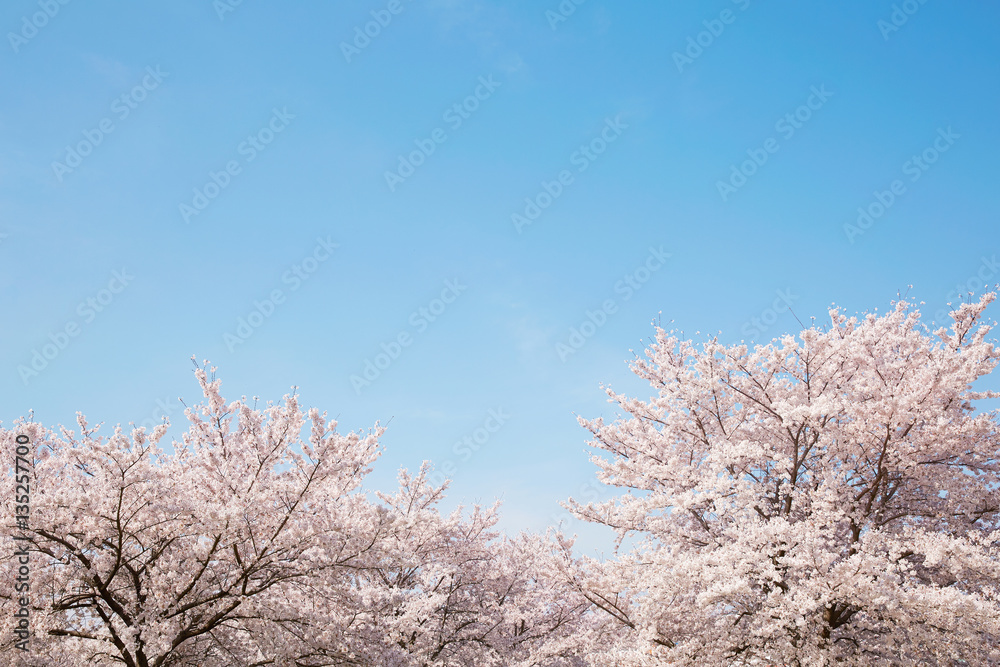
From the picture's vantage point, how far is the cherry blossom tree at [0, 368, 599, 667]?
8297 mm

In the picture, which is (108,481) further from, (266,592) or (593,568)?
(593,568)

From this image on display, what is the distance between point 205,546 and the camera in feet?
29.6

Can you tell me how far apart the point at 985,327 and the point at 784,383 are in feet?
11.6

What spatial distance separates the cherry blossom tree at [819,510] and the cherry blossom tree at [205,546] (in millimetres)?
4921

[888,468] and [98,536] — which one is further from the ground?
[888,468]

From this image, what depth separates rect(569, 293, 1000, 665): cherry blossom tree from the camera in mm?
9133

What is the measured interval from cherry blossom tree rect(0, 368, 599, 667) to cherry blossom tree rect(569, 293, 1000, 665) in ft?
16.1

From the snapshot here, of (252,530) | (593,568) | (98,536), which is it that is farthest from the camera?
(593,568)

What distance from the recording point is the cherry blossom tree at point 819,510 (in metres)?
9.13

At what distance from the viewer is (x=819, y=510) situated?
9828 millimetres

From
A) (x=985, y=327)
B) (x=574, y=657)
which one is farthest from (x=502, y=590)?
(x=985, y=327)

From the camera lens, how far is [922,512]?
36.9ft

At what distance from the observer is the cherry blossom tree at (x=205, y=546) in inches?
327

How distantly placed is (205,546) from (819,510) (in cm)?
952
